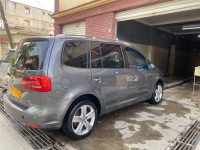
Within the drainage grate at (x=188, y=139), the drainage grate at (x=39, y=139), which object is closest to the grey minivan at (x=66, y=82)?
the drainage grate at (x=39, y=139)

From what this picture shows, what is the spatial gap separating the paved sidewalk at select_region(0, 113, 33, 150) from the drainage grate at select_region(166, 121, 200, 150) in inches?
93.1

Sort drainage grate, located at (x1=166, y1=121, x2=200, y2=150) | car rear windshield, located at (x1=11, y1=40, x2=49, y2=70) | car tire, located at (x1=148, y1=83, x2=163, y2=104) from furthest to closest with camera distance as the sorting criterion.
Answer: car tire, located at (x1=148, y1=83, x2=163, y2=104) < drainage grate, located at (x1=166, y1=121, x2=200, y2=150) < car rear windshield, located at (x1=11, y1=40, x2=49, y2=70)

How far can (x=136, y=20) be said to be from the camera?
7.98m

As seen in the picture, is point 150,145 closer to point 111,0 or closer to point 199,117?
point 199,117

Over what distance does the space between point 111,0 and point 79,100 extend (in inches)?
201

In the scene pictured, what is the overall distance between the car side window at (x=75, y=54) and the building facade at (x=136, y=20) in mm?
3860

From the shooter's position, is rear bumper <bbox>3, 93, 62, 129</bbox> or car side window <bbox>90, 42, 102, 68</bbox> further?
car side window <bbox>90, 42, 102, 68</bbox>

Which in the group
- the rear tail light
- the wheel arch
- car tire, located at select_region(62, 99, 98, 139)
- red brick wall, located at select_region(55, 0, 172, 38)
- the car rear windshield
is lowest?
car tire, located at select_region(62, 99, 98, 139)

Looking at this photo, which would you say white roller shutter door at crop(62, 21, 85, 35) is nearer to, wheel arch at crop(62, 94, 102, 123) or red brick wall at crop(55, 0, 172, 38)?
red brick wall at crop(55, 0, 172, 38)

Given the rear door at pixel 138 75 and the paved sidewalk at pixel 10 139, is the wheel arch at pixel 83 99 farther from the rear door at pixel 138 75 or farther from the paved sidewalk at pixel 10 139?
the rear door at pixel 138 75

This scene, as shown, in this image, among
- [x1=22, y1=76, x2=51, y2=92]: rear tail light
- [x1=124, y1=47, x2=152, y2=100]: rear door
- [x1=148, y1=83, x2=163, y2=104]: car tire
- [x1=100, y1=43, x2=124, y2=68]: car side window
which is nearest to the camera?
[x1=22, y1=76, x2=51, y2=92]: rear tail light

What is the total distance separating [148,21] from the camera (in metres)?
8.40

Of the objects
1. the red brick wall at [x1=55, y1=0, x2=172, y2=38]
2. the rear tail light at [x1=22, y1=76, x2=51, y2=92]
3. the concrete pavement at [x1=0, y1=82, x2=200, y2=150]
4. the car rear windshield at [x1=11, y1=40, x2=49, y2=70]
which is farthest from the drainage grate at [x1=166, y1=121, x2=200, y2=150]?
the red brick wall at [x1=55, y1=0, x2=172, y2=38]

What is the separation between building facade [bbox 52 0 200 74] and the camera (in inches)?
216
